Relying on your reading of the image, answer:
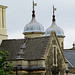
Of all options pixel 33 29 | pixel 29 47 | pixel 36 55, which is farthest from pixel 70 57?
pixel 36 55

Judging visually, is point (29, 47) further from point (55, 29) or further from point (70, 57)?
point (55, 29)

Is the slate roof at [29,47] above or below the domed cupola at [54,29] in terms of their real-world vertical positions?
below

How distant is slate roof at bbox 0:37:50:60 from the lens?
7800 cm

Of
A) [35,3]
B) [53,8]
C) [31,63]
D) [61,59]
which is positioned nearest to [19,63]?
[31,63]

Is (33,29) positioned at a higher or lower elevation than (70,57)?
higher

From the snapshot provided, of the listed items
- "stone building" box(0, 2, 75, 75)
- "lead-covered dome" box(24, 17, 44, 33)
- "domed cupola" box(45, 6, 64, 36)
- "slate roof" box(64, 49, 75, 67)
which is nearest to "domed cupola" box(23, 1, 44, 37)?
"lead-covered dome" box(24, 17, 44, 33)

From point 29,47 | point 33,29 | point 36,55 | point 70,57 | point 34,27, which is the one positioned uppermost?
point 34,27

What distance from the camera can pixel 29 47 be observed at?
79.4m

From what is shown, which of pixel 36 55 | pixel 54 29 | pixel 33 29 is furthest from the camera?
pixel 54 29

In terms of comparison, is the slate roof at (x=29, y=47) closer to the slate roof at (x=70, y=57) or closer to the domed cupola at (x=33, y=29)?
the domed cupola at (x=33, y=29)

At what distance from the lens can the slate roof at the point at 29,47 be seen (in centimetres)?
7800

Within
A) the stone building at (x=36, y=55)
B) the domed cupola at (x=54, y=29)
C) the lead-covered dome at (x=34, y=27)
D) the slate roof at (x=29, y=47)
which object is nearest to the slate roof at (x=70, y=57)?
the lead-covered dome at (x=34, y=27)

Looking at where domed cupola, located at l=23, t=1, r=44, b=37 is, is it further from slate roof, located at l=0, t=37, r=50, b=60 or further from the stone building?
slate roof, located at l=0, t=37, r=50, b=60

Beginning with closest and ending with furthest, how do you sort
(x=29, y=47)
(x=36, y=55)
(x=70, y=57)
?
1. (x=36, y=55)
2. (x=29, y=47)
3. (x=70, y=57)
